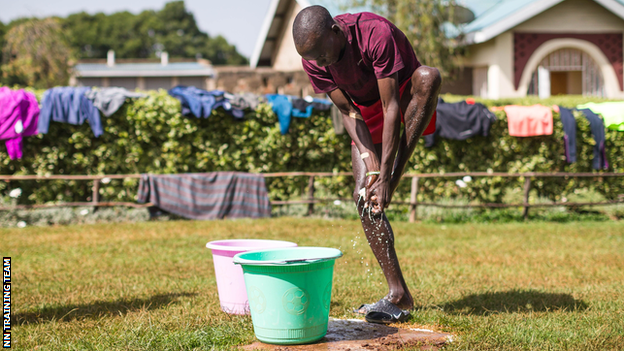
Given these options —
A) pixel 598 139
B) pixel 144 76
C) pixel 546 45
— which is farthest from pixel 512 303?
pixel 144 76

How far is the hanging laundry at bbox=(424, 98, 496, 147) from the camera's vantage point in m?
9.78

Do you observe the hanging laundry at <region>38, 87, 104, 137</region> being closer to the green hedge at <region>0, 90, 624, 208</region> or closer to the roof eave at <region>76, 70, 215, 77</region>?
the green hedge at <region>0, 90, 624, 208</region>

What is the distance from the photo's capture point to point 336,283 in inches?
190

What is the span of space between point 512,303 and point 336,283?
1.44 m

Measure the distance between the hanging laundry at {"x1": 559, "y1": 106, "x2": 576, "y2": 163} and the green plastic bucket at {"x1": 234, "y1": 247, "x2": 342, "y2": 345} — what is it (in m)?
8.23

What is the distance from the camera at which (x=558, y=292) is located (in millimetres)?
4531

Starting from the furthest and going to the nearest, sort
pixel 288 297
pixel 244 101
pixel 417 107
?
1. pixel 244 101
2. pixel 417 107
3. pixel 288 297

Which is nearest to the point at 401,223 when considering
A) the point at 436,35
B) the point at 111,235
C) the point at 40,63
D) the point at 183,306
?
the point at 111,235

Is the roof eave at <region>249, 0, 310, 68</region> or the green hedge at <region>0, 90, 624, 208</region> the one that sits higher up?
the roof eave at <region>249, 0, 310, 68</region>

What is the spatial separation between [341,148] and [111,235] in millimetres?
4324

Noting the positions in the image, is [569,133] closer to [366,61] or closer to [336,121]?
[336,121]

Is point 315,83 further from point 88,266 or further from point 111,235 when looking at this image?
point 111,235

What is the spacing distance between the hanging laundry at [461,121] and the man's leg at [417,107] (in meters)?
6.37

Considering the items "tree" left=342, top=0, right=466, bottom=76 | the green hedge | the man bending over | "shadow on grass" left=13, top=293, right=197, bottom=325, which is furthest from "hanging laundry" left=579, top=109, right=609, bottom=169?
"shadow on grass" left=13, top=293, right=197, bottom=325
